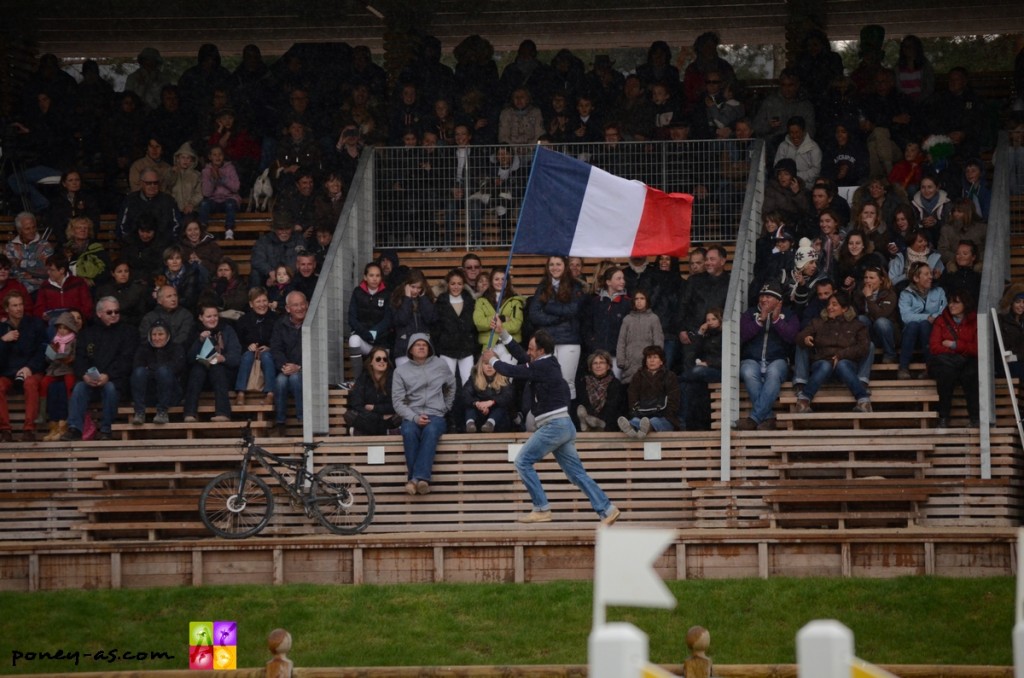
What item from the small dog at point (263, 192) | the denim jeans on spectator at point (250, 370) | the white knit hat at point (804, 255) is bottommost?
the denim jeans on spectator at point (250, 370)

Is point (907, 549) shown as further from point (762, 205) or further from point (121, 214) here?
point (121, 214)

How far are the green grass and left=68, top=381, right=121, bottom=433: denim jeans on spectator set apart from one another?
3207mm

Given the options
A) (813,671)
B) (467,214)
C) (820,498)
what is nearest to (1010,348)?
(820,498)

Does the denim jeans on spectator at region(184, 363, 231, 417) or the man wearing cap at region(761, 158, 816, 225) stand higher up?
the man wearing cap at region(761, 158, 816, 225)

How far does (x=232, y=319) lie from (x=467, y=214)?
340cm

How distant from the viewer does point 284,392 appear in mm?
19406

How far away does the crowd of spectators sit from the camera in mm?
19000

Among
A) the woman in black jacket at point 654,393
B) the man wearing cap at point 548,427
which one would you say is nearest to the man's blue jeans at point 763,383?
the woman in black jacket at point 654,393

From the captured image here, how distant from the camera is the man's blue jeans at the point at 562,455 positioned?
16.7 metres

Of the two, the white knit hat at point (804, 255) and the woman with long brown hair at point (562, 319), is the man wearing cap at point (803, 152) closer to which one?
the white knit hat at point (804, 255)

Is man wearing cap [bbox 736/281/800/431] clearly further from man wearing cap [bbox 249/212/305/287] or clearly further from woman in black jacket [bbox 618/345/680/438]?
man wearing cap [bbox 249/212/305/287]

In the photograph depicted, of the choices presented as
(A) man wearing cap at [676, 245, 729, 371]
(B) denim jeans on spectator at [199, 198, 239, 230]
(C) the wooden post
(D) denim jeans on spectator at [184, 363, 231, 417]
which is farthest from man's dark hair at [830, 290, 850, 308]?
(C) the wooden post

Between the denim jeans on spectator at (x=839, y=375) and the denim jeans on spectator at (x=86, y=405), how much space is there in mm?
7227

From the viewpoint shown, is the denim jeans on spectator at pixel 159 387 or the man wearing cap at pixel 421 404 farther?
the denim jeans on spectator at pixel 159 387
